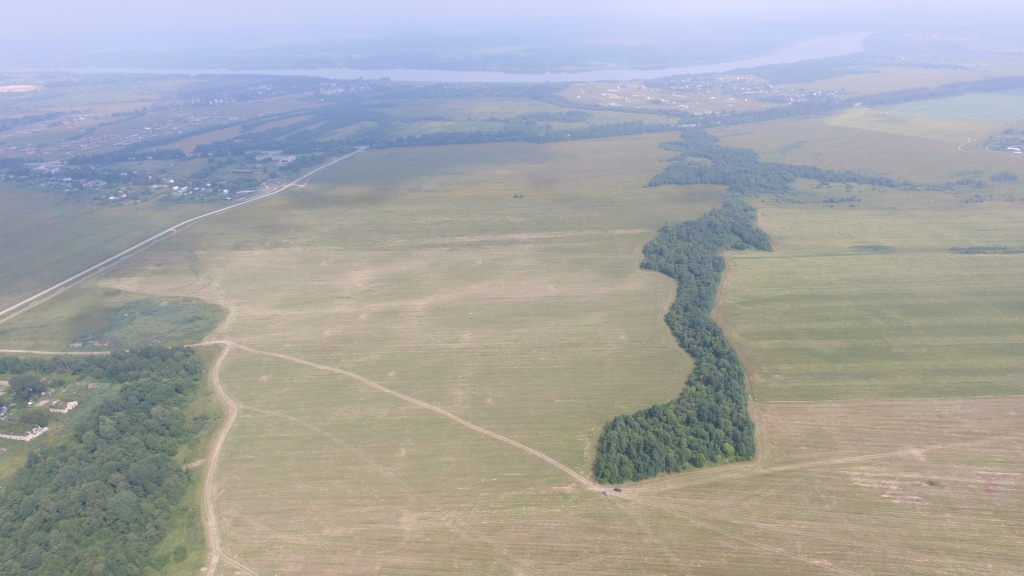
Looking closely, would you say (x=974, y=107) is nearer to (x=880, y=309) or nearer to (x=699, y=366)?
(x=880, y=309)

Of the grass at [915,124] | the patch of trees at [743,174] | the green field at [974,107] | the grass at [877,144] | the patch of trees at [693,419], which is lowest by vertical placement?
the patch of trees at [693,419]

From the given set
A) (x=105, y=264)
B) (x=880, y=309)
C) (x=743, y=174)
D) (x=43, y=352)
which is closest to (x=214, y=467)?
(x=43, y=352)

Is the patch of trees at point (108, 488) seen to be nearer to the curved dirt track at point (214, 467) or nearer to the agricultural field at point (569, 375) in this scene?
the curved dirt track at point (214, 467)

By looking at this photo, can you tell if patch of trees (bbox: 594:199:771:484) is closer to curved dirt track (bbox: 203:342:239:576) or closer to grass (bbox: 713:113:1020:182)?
curved dirt track (bbox: 203:342:239:576)

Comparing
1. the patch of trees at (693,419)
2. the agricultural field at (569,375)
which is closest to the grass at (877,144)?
the agricultural field at (569,375)

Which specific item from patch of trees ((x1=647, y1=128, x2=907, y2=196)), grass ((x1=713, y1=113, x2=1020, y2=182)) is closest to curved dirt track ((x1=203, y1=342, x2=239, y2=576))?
patch of trees ((x1=647, y1=128, x2=907, y2=196))

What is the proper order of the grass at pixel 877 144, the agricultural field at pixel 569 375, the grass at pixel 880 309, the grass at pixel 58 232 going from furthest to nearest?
the grass at pixel 877 144 < the grass at pixel 58 232 < the grass at pixel 880 309 < the agricultural field at pixel 569 375
